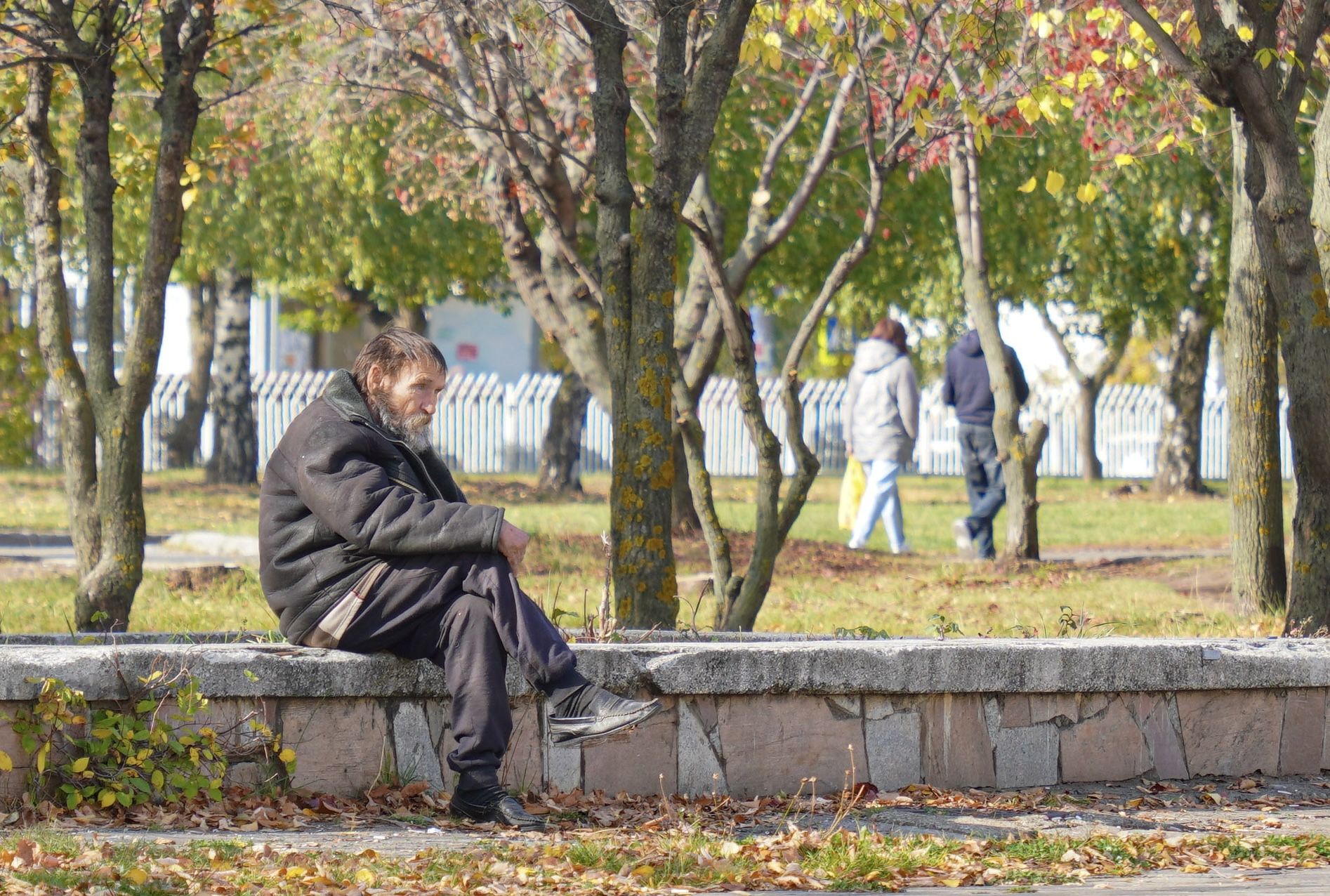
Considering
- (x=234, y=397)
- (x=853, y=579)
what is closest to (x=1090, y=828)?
(x=853, y=579)

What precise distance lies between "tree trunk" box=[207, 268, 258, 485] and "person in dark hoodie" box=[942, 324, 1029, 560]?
12336 mm

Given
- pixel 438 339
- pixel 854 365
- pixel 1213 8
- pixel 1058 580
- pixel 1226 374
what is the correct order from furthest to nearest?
1. pixel 438 339
2. pixel 854 365
3. pixel 1058 580
4. pixel 1226 374
5. pixel 1213 8

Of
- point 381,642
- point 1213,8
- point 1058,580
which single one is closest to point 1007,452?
point 1058,580

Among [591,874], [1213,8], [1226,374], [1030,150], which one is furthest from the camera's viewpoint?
[1030,150]

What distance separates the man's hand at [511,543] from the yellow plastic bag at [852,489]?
9768 mm

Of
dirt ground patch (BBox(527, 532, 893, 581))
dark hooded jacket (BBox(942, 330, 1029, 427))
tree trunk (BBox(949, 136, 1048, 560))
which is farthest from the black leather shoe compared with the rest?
dark hooded jacket (BBox(942, 330, 1029, 427))

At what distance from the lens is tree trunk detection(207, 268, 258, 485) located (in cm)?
2302

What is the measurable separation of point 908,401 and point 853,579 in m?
2.09

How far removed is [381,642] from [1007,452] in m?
8.85

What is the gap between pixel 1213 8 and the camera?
21.2ft

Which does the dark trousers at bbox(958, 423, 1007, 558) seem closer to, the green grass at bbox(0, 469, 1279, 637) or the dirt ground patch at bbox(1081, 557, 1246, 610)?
the green grass at bbox(0, 469, 1279, 637)

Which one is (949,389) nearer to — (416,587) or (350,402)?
(350,402)

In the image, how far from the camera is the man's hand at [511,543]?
4777 mm

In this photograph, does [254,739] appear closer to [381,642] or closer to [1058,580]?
[381,642]
